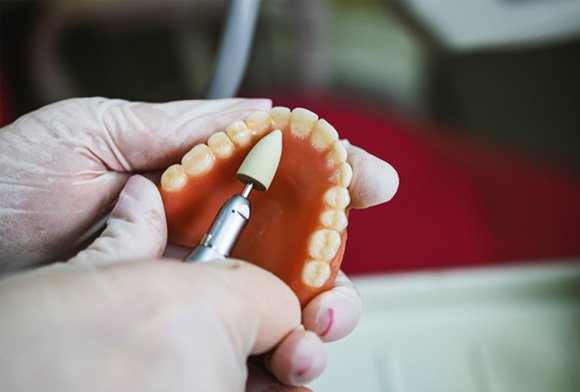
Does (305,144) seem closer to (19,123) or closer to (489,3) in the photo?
(19,123)

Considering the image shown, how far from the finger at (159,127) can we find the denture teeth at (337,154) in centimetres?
16

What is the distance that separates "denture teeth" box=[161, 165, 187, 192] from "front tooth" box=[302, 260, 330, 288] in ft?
0.62

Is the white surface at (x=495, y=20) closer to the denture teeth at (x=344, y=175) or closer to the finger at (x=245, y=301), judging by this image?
the denture teeth at (x=344, y=175)

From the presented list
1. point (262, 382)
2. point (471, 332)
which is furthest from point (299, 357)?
point (471, 332)

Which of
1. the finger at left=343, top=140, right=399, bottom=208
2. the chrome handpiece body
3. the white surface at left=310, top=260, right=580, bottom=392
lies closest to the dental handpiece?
the chrome handpiece body

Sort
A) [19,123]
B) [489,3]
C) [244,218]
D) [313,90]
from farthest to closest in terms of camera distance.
Answer: [313,90] < [489,3] < [19,123] < [244,218]

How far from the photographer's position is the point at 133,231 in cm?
76

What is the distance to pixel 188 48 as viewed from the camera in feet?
7.64

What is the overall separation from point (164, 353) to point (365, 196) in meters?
0.34

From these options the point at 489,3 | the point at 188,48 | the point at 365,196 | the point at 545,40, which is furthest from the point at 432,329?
the point at 188,48

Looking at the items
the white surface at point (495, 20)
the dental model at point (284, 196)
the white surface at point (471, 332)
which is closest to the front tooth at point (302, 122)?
the dental model at point (284, 196)

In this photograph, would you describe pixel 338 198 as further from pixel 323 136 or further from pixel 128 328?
pixel 128 328

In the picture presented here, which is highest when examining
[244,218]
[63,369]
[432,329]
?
[244,218]

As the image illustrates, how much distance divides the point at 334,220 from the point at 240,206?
0.36 ft
